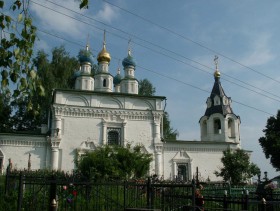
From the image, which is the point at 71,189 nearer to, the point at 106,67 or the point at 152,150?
the point at 152,150

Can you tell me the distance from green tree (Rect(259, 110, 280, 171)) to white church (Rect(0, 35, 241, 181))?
6225 mm

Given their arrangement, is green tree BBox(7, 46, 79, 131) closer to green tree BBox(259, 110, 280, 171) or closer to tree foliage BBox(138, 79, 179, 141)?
tree foliage BBox(138, 79, 179, 141)

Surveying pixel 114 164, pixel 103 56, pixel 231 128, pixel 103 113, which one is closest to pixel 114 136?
pixel 103 113

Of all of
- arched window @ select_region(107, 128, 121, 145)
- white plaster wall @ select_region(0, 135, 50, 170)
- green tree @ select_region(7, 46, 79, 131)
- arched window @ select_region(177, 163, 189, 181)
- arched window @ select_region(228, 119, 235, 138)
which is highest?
green tree @ select_region(7, 46, 79, 131)

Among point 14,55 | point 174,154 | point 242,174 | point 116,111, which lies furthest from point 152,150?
point 14,55

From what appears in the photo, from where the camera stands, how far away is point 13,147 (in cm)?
2219

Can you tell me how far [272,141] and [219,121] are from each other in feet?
25.3

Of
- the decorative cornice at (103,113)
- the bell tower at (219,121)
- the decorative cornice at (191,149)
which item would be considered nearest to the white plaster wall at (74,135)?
the decorative cornice at (103,113)

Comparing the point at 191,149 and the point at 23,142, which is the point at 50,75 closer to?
the point at 23,142

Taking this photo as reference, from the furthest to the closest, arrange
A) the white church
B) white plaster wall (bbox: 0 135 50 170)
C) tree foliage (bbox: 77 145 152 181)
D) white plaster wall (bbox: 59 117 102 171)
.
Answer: white plaster wall (bbox: 59 117 102 171) < the white church < white plaster wall (bbox: 0 135 50 170) < tree foliage (bbox: 77 145 152 181)

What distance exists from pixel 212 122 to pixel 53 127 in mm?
12830

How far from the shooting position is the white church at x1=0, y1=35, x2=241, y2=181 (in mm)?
22406

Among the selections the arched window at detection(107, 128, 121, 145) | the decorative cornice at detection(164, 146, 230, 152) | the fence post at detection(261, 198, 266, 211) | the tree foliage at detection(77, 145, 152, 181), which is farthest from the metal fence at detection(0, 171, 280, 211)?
the decorative cornice at detection(164, 146, 230, 152)

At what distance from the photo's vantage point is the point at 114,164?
18062mm
